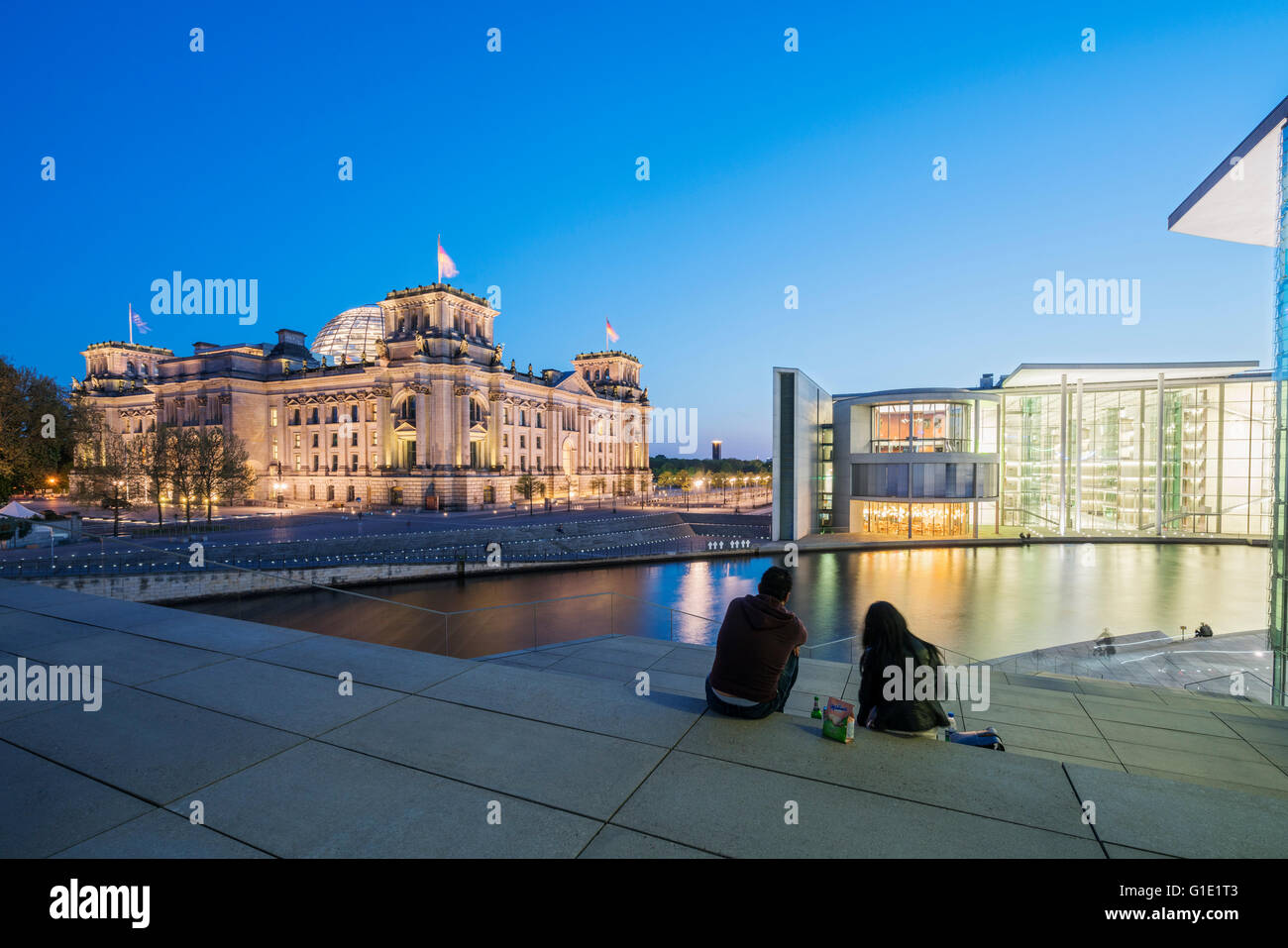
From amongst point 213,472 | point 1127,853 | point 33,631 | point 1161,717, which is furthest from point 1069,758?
point 213,472

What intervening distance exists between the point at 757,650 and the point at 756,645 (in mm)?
61

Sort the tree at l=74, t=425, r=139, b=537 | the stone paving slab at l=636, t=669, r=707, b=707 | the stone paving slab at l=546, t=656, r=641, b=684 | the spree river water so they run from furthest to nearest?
the tree at l=74, t=425, r=139, b=537 → the spree river water → the stone paving slab at l=546, t=656, r=641, b=684 → the stone paving slab at l=636, t=669, r=707, b=707

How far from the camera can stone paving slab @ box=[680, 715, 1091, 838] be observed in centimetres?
423

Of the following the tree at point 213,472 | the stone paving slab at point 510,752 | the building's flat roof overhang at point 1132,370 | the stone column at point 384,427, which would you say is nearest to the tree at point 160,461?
the tree at point 213,472

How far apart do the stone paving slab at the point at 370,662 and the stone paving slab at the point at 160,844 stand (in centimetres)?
254

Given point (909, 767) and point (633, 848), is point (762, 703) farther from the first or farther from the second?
point (633, 848)

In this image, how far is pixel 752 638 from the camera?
5438 mm

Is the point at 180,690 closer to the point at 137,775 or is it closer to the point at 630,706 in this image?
the point at 137,775

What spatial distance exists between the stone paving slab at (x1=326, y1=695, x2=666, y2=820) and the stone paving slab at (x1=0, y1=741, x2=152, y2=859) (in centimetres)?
146

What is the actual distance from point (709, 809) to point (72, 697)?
21.7 feet

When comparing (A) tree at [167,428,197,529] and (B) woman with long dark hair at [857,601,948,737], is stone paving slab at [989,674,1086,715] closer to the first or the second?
(B) woman with long dark hair at [857,601,948,737]

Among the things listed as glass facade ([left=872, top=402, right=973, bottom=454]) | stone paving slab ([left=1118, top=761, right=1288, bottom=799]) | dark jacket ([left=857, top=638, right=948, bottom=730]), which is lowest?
stone paving slab ([left=1118, top=761, right=1288, bottom=799])

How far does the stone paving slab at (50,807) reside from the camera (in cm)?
378

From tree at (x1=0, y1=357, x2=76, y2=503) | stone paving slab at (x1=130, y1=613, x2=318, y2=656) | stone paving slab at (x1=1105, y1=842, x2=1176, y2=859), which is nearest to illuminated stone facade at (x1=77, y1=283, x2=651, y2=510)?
tree at (x1=0, y1=357, x2=76, y2=503)
